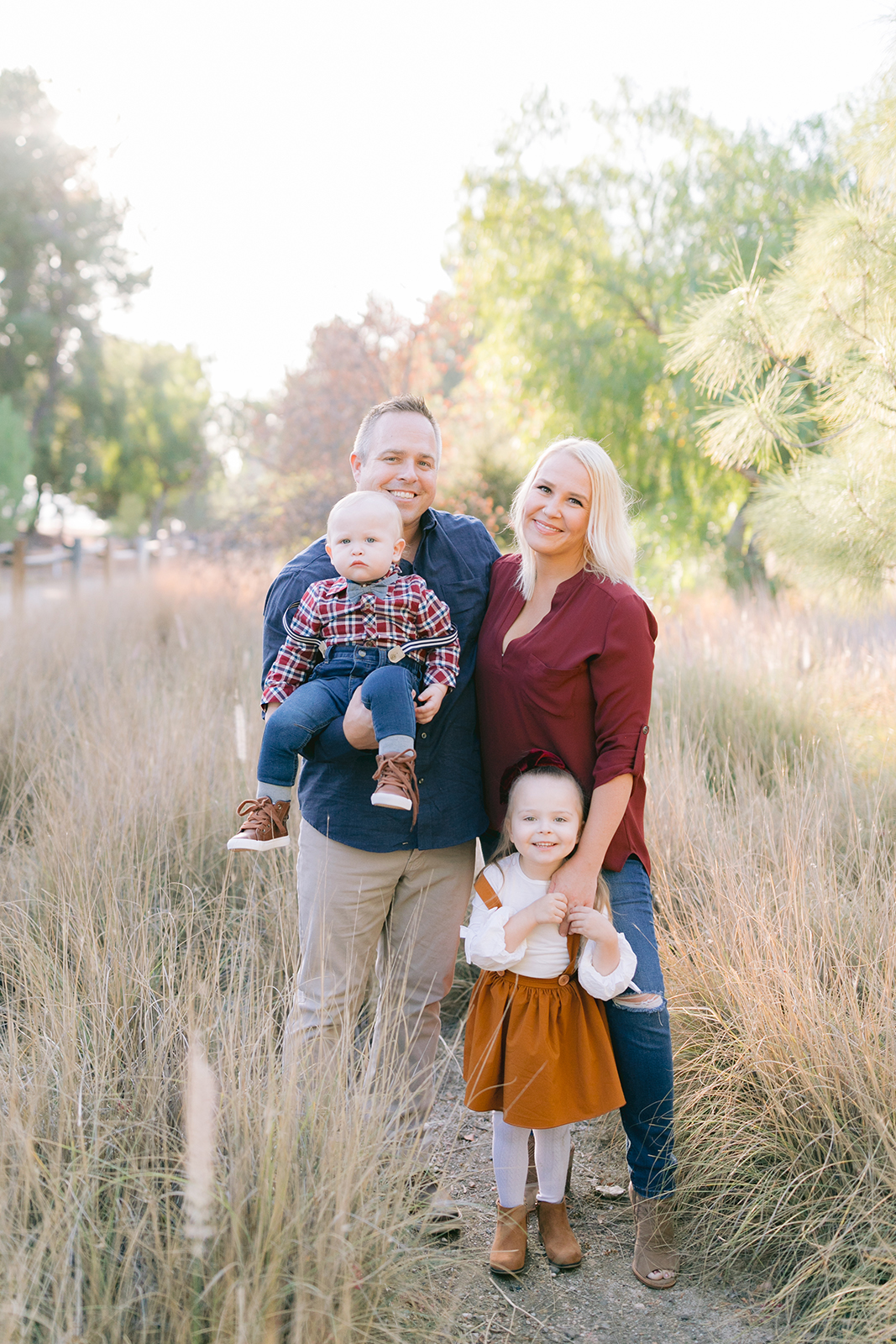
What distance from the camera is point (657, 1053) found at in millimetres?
2576

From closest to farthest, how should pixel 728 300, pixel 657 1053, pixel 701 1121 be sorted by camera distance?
pixel 657 1053
pixel 701 1121
pixel 728 300

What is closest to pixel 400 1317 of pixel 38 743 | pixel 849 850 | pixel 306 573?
pixel 306 573

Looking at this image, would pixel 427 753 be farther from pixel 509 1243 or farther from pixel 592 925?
pixel 509 1243

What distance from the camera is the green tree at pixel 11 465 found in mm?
26844

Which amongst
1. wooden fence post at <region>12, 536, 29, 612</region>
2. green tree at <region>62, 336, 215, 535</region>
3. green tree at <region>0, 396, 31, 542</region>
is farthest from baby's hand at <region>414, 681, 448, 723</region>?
green tree at <region>62, 336, 215, 535</region>

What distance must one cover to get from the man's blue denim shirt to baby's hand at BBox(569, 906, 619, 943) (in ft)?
1.37

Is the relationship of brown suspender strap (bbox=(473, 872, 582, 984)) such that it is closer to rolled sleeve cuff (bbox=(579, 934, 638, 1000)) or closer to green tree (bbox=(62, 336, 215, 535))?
rolled sleeve cuff (bbox=(579, 934, 638, 1000))

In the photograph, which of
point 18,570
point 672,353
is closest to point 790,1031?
point 672,353

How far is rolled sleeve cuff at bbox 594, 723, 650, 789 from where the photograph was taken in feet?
8.33

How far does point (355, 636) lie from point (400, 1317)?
162cm

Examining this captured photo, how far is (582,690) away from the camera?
266 cm

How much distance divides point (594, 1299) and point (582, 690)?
162 cm

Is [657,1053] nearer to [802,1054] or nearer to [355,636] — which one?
[802,1054]

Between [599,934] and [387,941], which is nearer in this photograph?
[599,934]
